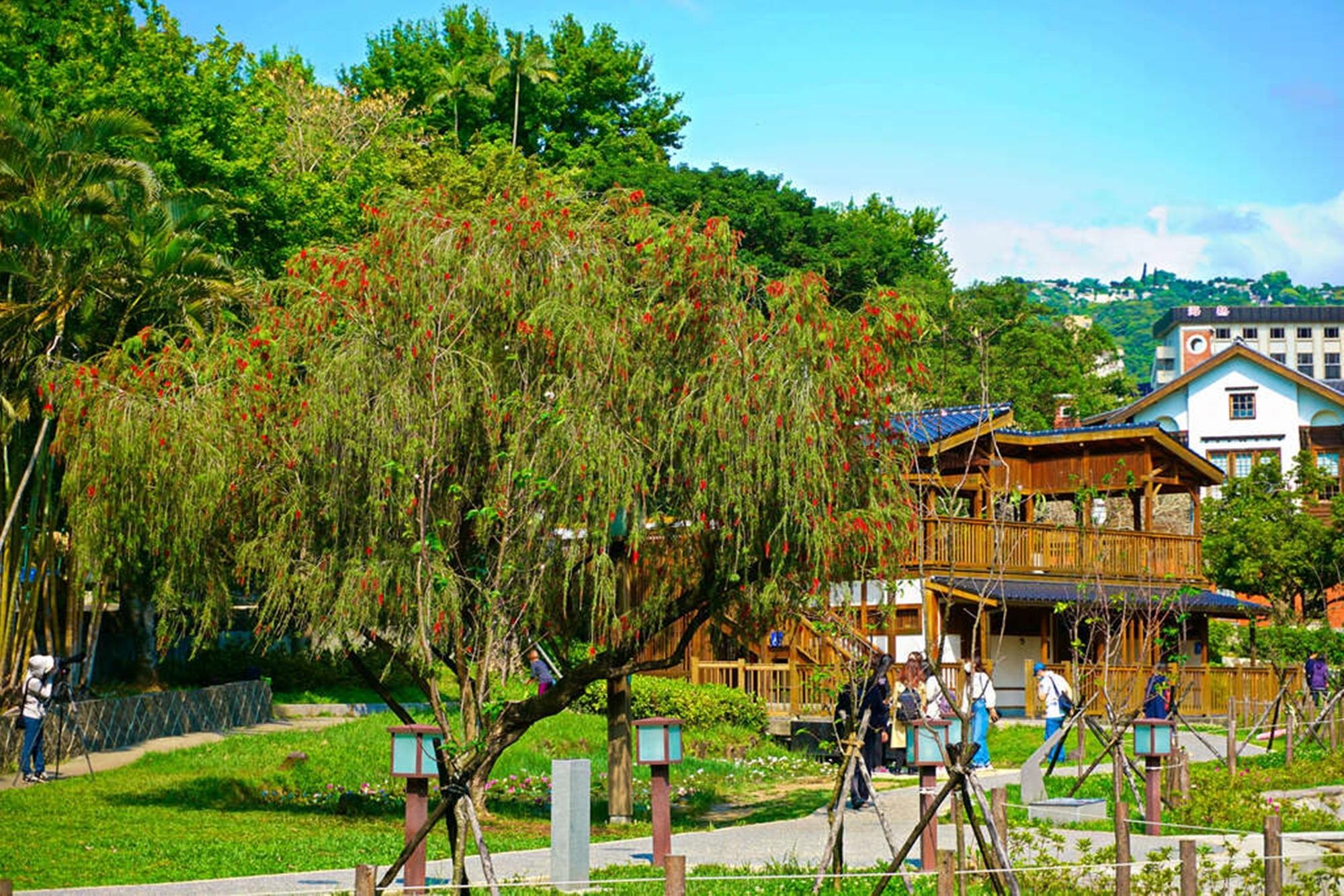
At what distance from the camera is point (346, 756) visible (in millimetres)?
23797

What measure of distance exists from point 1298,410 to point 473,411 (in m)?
52.8

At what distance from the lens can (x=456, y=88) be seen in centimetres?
5969

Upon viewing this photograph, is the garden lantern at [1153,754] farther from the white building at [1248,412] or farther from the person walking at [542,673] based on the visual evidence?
the white building at [1248,412]

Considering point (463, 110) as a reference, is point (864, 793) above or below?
below

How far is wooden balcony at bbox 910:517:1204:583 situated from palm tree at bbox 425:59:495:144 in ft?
98.6

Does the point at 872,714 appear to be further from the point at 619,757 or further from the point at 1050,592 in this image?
the point at 1050,592

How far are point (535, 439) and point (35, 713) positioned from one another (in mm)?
9023

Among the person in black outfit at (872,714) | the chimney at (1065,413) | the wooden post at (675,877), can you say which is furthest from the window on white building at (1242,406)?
the wooden post at (675,877)

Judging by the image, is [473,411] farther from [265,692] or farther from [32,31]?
[32,31]

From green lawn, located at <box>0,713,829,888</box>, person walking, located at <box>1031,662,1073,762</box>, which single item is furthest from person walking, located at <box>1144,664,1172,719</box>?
green lawn, located at <box>0,713,829,888</box>

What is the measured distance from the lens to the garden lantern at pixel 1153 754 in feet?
56.2

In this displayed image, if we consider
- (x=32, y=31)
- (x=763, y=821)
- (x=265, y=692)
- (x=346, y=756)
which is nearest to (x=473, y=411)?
(x=763, y=821)

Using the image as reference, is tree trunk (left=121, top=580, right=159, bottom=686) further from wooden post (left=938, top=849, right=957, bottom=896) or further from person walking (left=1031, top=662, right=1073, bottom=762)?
wooden post (left=938, top=849, right=957, bottom=896)

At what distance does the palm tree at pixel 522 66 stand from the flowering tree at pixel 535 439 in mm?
41700
